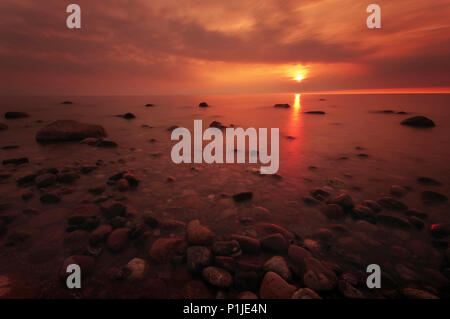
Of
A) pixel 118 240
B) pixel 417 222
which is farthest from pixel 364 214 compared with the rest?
pixel 118 240

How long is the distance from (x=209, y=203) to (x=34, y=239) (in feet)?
8.47

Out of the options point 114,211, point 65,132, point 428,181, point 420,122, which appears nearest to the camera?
point 114,211

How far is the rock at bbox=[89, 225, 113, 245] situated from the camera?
8.46 feet

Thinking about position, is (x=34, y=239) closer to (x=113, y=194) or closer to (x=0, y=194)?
(x=113, y=194)

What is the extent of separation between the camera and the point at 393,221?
3.03 meters

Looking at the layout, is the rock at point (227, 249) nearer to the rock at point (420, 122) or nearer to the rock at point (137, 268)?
the rock at point (137, 268)

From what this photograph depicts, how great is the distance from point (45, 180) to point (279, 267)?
501cm

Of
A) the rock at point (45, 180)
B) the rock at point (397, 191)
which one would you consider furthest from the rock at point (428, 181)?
the rock at point (45, 180)

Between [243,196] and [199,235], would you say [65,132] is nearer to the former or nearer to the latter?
[243,196]

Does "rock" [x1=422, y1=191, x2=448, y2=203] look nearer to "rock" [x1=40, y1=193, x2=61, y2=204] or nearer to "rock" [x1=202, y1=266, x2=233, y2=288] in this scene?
"rock" [x1=202, y1=266, x2=233, y2=288]

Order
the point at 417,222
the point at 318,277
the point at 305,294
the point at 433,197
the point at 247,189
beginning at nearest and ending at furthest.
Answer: the point at 305,294 < the point at 318,277 < the point at 417,222 < the point at 433,197 < the point at 247,189

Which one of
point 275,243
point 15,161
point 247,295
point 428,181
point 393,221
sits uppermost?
point 15,161
